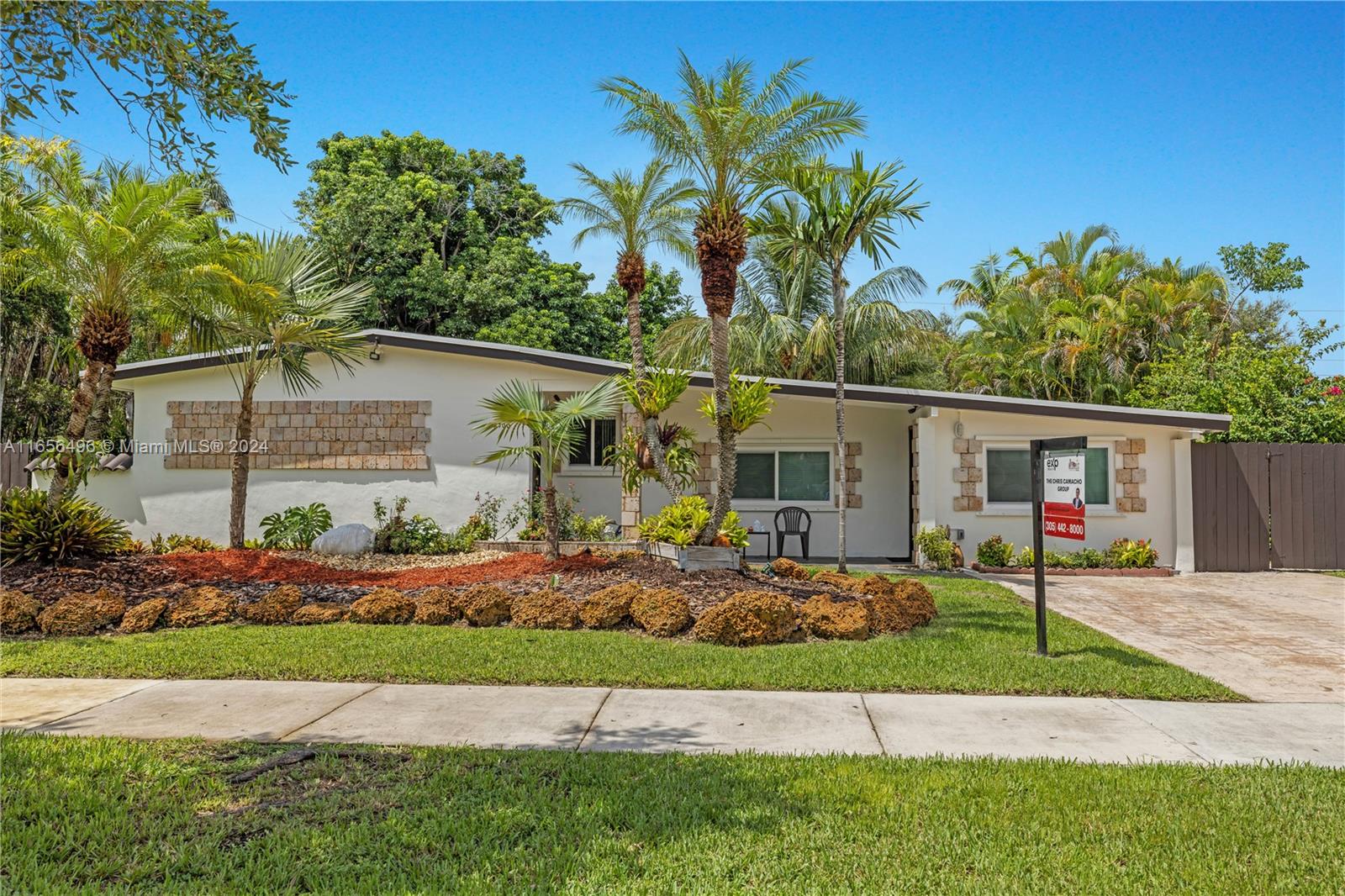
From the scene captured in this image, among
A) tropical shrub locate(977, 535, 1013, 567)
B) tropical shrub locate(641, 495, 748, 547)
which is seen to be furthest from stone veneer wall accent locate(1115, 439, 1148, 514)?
tropical shrub locate(641, 495, 748, 547)

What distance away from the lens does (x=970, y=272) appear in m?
36.4

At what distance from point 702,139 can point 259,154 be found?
6297 mm

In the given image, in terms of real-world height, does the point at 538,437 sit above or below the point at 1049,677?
above

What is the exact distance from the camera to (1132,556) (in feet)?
49.3

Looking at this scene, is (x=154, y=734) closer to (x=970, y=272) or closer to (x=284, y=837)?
(x=284, y=837)

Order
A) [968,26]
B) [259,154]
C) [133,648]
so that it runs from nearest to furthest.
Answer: [259,154]
[133,648]
[968,26]

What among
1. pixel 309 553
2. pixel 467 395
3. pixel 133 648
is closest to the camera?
pixel 133 648

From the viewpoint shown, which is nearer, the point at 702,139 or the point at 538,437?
the point at 702,139

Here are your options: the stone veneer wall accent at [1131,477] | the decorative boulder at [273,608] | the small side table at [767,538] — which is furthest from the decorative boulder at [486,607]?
the stone veneer wall accent at [1131,477]

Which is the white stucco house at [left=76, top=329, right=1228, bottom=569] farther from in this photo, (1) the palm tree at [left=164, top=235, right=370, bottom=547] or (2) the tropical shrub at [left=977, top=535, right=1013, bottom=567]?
(1) the palm tree at [left=164, top=235, right=370, bottom=547]

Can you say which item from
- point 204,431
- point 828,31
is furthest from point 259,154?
point 204,431

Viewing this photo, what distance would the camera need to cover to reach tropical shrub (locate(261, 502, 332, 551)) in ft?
48.5

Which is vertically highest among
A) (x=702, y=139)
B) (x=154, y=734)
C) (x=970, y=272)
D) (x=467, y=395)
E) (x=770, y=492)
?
(x=970, y=272)

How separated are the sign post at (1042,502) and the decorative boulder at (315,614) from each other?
6.95m
